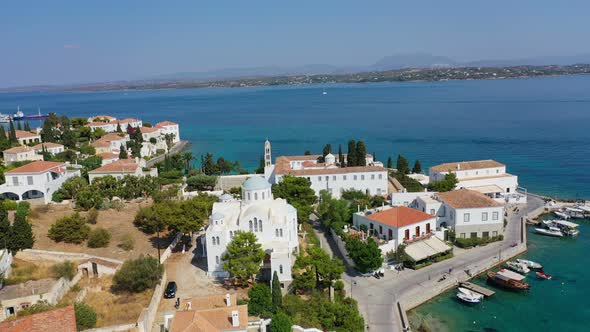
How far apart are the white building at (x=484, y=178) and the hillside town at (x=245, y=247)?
0.54ft

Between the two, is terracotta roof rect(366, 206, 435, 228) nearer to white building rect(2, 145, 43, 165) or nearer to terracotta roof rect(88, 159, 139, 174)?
terracotta roof rect(88, 159, 139, 174)

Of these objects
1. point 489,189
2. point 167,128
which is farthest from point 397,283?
point 167,128

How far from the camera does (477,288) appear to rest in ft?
102

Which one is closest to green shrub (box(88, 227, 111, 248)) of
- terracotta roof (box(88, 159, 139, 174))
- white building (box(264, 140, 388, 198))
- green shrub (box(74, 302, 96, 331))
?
green shrub (box(74, 302, 96, 331))

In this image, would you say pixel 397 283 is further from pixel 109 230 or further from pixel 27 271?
pixel 27 271

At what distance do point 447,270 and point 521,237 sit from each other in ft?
34.1

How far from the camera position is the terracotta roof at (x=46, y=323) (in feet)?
63.4

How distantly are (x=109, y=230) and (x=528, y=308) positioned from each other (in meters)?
33.0

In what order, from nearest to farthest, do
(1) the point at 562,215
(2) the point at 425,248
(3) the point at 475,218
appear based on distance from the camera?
(2) the point at 425,248 → (3) the point at 475,218 → (1) the point at 562,215

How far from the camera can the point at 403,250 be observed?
33.3 meters

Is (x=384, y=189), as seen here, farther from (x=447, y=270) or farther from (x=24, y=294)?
(x=24, y=294)

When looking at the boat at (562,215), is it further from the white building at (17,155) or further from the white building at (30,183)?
the white building at (17,155)

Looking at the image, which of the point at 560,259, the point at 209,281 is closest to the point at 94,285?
the point at 209,281

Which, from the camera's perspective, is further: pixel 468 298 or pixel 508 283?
pixel 508 283
